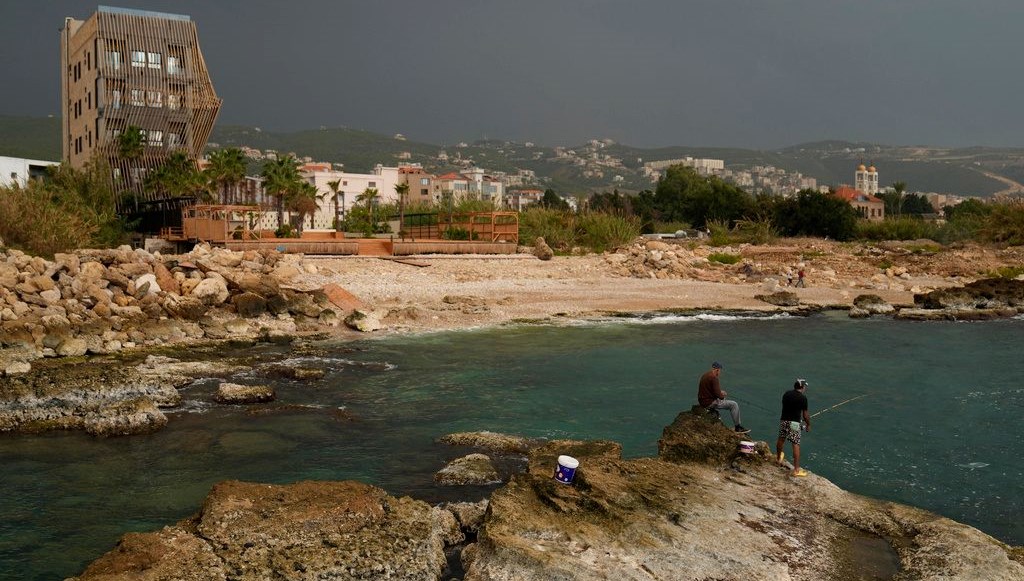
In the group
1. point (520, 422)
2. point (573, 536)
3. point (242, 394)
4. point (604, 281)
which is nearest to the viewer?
point (573, 536)

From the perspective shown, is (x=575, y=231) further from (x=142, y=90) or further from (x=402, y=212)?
(x=142, y=90)

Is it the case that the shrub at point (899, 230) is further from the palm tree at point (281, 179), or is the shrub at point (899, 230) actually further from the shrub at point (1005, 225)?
the palm tree at point (281, 179)

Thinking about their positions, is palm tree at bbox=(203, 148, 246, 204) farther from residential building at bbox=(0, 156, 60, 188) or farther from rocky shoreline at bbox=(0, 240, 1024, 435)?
rocky shoreline at bbox=(0, 240, 1024, 435)

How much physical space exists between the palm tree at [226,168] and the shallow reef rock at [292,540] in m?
44.5

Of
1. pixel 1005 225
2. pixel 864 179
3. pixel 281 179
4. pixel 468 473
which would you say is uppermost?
pixel 864 179

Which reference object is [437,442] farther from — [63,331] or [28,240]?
[28,240]

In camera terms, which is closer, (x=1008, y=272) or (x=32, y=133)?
(x=1008, y=272)

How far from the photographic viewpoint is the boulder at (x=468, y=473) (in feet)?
38.4

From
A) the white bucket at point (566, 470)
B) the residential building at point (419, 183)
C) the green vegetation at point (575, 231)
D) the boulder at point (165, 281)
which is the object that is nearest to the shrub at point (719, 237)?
the green vegetation at point (575, 231)

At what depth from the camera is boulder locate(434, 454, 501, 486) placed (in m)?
11.7

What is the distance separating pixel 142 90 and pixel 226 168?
14.5 meters

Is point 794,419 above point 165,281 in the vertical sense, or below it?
below

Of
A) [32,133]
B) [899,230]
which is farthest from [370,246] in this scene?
[32,133]

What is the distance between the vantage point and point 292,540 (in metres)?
8.28
